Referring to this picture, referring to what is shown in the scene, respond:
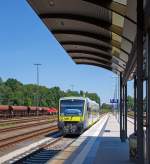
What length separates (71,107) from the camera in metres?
33.7

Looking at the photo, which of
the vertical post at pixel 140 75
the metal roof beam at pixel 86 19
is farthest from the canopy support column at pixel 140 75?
the metal roof beam at pixel 86 19

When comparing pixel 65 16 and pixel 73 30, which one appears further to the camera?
pixel 73 30

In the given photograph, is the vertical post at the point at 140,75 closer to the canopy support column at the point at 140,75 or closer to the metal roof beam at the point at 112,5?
the canopy support column at the point at 140,75

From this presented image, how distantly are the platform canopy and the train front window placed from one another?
1462 cm

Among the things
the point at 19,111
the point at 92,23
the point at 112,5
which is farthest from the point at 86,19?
the point at 19,111

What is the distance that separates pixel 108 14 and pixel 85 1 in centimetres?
137

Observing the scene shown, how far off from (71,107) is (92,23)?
68.9 ft

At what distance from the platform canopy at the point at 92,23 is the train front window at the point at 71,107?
14.6 meters

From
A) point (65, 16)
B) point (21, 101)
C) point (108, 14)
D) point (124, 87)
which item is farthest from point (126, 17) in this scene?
point (21, 101)

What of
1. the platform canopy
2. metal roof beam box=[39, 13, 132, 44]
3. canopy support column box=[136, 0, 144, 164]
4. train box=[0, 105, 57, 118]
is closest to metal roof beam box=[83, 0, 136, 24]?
the platform canopy

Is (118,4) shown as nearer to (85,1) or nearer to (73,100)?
(85,1)

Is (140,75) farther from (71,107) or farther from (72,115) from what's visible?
(71,107)

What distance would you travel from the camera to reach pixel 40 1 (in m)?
11.1

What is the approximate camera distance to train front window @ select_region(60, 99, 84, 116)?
3291 cm
